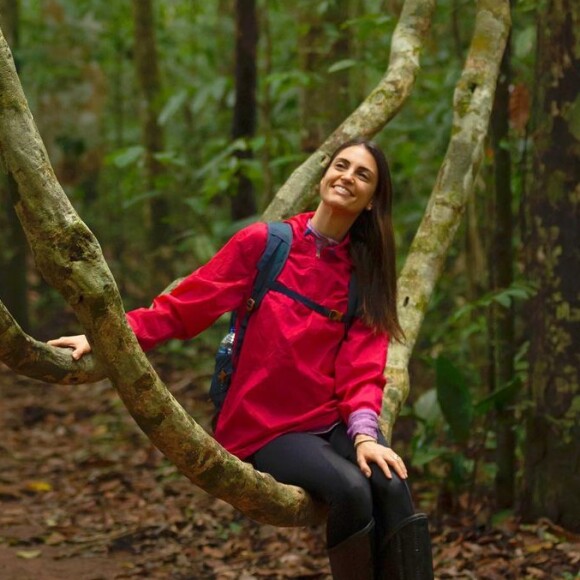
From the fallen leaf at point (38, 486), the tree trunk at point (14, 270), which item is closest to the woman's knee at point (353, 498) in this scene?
the fallen leaf at point (38, 486)

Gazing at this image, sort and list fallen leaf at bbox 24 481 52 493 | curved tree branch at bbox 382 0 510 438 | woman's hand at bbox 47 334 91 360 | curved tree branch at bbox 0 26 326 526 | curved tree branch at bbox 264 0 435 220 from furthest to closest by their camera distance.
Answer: fallen leaf at bbox 24 481 52 493 < curved tree branch at bbox 264 0 435 220 < curved tree branch at bbox 382 0 510 438 < woman's hand at bbox 47 334 91 360 < curved tree branch at bbox 0 26 326 526

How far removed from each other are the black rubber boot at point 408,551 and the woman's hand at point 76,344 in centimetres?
128

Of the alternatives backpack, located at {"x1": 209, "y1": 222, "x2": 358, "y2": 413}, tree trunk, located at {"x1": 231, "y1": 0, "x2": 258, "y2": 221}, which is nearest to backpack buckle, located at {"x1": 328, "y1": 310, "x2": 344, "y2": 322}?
backpack, located at {"x1": 209, "y1": 222, "x2": 358, "y2": 413}

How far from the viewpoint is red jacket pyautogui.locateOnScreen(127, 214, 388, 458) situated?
3.46 metres

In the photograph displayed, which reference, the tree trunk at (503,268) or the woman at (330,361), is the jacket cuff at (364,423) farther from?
the tree trunk at (503,268)

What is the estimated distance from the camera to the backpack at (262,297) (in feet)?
11.6

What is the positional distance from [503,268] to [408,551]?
2.53 m

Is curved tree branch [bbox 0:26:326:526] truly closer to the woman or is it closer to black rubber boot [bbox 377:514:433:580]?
the woman

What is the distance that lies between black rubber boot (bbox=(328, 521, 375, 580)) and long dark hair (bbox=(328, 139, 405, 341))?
77 centimetres

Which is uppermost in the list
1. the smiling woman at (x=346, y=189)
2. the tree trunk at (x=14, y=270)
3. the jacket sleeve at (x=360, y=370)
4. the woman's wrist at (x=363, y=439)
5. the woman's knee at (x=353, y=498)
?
the smiling woman at (x=346, y=189)

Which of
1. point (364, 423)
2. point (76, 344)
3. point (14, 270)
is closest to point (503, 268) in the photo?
point (364, 423)

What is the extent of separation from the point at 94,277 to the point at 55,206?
20 cm

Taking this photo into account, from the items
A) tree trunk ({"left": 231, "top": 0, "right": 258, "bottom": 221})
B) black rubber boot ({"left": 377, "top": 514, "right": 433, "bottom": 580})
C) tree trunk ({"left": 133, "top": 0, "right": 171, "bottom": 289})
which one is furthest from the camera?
tree trunk ({"left": 133, "top": 0, "right": 171, "bottom": 289})

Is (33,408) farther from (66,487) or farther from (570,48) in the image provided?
(570,48)
